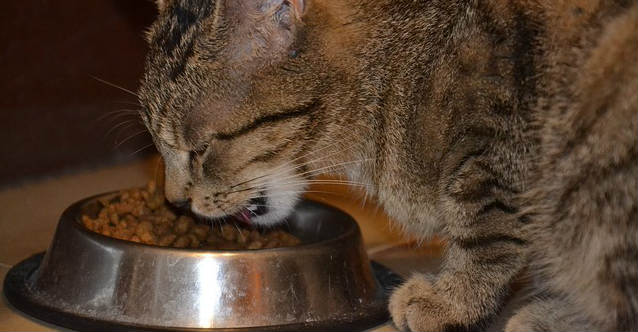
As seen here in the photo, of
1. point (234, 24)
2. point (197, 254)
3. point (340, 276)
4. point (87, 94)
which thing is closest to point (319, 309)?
point (340, 276)

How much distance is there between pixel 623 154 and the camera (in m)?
1.37

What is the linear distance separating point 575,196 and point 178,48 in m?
0.79

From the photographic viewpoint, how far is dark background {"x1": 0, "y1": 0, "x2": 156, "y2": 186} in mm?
2473

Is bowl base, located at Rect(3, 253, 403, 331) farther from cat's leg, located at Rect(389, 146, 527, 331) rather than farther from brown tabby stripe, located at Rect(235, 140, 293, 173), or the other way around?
brown tabby stripe, located at Rect(235, 140, 293, 173)

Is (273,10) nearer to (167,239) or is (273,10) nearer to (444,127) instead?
(444,127)

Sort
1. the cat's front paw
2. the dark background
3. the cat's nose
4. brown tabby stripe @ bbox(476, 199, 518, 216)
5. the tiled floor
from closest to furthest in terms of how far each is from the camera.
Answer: brown tabby stripe @ bbox(476, 199, 518, 216) → the cat's front paw → the cat's nose → the tiled floor → the dark background

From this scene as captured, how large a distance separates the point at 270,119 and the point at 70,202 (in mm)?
1162

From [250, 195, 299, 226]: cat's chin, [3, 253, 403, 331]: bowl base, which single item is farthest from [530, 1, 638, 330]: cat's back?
[250, 195, 299, 226]: cat's chin

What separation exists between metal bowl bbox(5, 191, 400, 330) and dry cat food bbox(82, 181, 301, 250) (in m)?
0.15

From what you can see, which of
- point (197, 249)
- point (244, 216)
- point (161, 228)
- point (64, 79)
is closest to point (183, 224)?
point (161, 228)

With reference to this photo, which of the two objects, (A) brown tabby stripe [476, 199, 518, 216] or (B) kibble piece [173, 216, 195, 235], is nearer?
(A) brown tabby stripe [476, 199, 518, 216]

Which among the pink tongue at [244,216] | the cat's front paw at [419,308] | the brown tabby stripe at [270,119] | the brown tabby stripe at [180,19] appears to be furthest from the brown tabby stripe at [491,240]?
the brown tabby stripe at [180,19]

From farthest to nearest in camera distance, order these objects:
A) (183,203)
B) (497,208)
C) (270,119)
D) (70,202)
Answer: (70,202), (183,203), (270,119), (497,208)

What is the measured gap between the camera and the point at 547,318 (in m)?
1.67
